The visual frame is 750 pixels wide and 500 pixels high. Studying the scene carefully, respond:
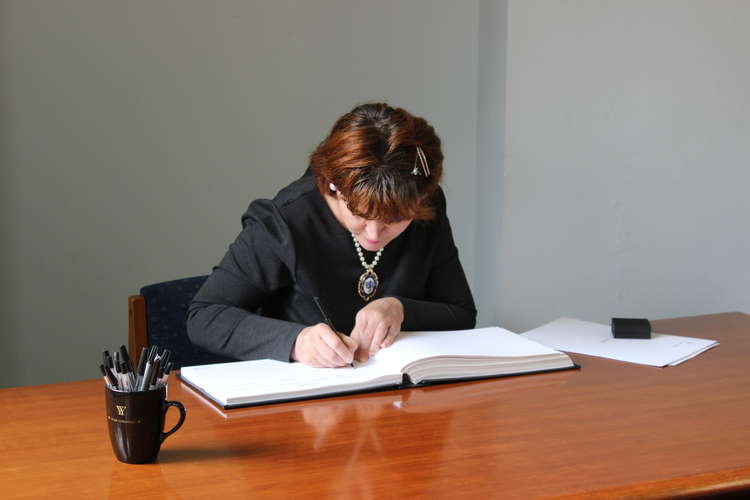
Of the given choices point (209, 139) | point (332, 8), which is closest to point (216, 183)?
point (209, 139)

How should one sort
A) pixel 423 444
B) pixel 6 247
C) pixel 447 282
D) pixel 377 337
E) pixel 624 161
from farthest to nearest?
pixel 624 161 < pixel 6 247 < pixel 447 282 < pixel 377 337 < pixel 423 444

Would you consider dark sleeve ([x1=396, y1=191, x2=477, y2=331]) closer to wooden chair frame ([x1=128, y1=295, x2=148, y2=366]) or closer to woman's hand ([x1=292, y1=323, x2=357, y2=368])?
woman's hand ([x1=292, y1=323, x2=357, y2=368])

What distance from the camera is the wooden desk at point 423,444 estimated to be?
3.90 feet

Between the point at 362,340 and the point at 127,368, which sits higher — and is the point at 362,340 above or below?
below

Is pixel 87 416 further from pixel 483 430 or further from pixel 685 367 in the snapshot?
pixel 685 367

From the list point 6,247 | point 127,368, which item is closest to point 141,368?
point 127,368

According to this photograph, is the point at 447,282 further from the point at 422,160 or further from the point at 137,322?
the point at 137,322

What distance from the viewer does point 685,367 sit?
1.84 m

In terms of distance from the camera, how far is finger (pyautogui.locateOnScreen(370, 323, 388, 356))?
1730 mm

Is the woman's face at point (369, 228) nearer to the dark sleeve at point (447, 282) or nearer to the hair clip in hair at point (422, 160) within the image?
the hair clip in hair at point (422, 160)

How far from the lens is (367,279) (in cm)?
206

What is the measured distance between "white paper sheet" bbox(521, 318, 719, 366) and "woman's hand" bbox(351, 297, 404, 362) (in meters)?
0.40

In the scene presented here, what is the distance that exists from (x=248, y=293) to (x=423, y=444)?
70 cm

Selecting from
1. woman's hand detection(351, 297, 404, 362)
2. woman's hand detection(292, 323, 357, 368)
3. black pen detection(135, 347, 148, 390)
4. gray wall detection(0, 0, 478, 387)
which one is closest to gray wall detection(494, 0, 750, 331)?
gray wall detection(0, 0, 478, 387)
